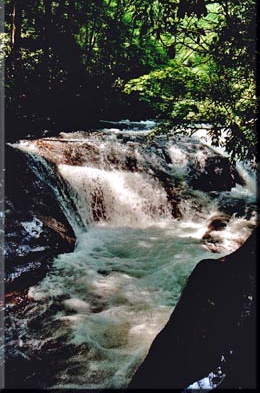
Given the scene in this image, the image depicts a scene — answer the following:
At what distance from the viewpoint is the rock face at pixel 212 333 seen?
6.64ft

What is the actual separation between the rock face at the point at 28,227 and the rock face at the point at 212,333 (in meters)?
2.71

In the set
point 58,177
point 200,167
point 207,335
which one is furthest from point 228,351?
point 200,167

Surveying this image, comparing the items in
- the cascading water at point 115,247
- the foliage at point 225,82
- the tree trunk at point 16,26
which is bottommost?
the cascading water at point 115,247

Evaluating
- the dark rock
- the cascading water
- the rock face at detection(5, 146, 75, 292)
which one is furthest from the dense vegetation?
the rock face at detection(5, 146, 75, 292)

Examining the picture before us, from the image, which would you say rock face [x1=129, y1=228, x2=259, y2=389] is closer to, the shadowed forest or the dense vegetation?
the shadowed forest

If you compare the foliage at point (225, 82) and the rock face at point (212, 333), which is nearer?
the rock face at point (212, 333)

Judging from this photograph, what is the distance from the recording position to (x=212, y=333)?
8.05 feet

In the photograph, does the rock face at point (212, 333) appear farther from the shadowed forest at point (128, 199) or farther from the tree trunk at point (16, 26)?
the tree trunk at point (16, 26)

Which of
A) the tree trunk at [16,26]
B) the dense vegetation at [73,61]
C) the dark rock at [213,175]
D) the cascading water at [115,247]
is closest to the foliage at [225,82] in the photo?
the cascading water at [115,247]

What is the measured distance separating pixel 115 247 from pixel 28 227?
1714mm

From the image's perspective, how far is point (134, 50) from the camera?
1252cm

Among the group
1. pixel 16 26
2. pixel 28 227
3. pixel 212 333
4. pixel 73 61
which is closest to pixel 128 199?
pixel 28 227

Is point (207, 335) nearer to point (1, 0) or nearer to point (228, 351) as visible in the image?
point (228, 351)

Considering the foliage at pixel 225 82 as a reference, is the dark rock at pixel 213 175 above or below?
below
